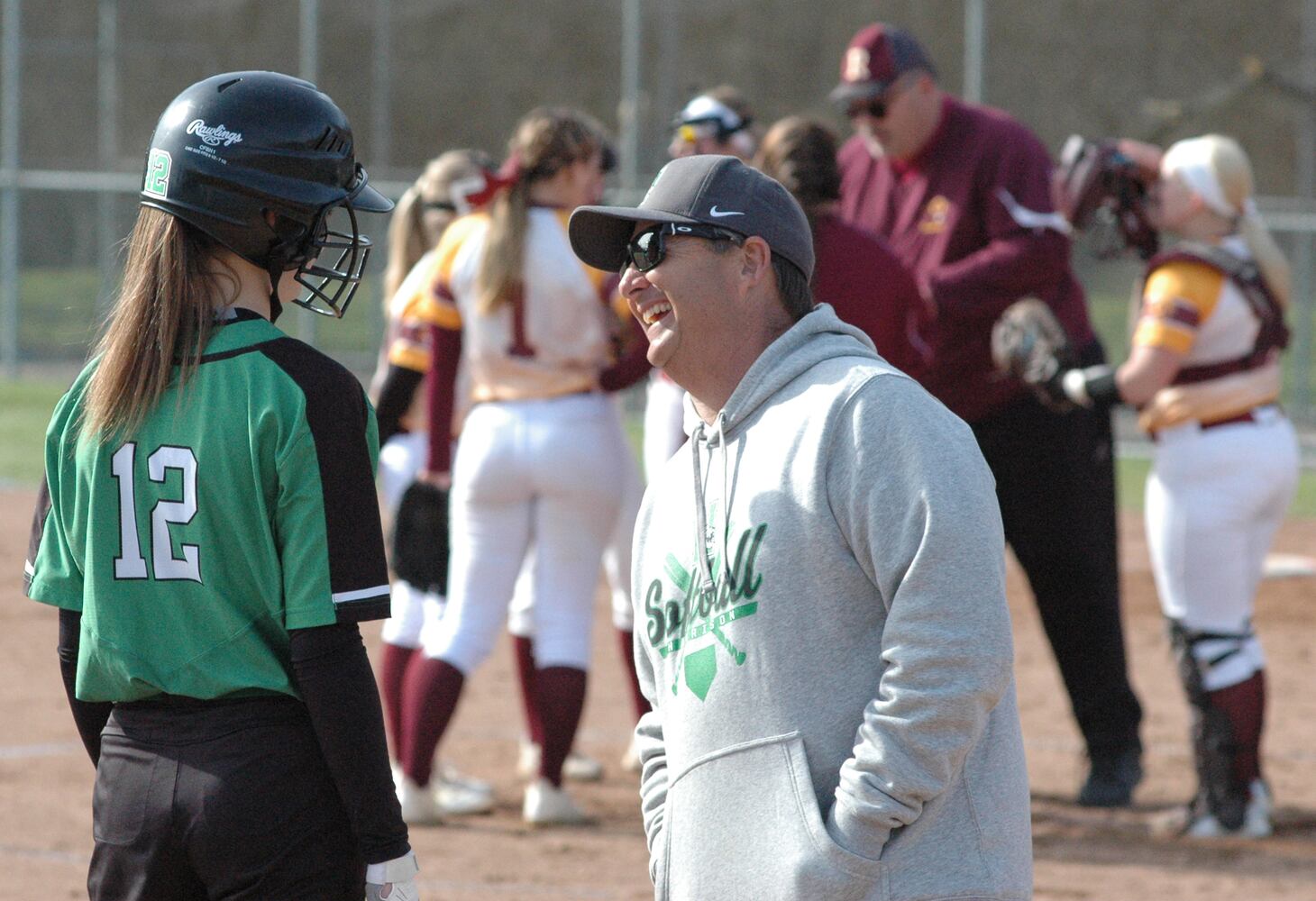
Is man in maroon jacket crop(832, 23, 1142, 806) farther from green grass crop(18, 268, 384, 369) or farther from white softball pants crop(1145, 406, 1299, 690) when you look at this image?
green grass crop(18, 268, 384, 369)

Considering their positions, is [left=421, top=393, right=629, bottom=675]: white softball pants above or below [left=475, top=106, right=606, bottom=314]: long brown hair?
below

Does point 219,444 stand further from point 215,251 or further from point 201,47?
point 201,47

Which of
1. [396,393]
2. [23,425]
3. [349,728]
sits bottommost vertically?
[23,425]

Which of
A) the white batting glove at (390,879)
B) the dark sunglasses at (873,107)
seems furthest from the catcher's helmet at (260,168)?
the dark sunglasses at (873,107)

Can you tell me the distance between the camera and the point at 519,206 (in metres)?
5.50

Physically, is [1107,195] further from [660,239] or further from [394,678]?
[660,239]

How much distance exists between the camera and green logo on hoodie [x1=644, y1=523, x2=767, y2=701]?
2400 mm

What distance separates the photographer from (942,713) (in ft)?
7.34

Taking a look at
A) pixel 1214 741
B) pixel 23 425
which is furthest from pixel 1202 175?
pixel 23 425

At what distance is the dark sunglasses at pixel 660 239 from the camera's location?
8.24ft

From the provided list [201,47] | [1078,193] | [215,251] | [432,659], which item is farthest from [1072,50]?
[215,251]

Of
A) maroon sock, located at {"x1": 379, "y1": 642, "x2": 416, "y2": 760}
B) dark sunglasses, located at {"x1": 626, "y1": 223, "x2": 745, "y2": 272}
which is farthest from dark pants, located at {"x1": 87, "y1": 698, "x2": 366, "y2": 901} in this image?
maroon sock, located at {"x1": 379, "y1": 642, "x2": 416, "y2": 760}

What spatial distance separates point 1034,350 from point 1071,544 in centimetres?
80

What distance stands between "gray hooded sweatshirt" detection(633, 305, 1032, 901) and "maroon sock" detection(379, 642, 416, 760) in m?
3.41
